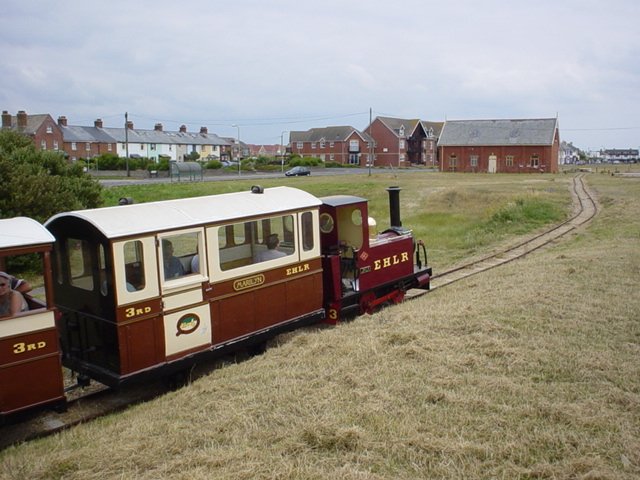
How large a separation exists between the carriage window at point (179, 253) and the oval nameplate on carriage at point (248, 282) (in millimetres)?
773

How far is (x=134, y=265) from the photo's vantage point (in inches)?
335

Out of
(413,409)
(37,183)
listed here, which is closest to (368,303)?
(413,409)

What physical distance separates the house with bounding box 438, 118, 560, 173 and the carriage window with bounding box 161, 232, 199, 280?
5654 centimetres

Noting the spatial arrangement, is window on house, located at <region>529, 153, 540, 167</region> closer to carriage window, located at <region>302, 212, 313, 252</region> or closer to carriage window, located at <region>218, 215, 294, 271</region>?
carriage window, located at <region>302, 212, 313, 252</region>

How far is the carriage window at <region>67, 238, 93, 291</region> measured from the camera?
8.63m

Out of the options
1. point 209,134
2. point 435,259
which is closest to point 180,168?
point 435,259

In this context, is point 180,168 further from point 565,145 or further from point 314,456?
point 565,145

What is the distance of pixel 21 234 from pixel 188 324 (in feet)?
8.96

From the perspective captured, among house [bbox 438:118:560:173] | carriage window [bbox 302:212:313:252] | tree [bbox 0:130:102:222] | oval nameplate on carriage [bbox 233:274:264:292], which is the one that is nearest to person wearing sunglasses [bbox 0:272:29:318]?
oval nameplate on carriage [bbox 233:274:264:292]

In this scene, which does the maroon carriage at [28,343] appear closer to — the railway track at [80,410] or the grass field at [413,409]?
the railway track at [80,410]

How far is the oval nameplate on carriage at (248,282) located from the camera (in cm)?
990

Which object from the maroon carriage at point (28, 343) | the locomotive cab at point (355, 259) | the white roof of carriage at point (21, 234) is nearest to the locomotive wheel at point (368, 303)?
the locomotive cab at point (355, 259)

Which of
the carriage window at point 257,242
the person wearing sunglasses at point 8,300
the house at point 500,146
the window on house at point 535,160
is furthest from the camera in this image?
the window on house at point 535,160

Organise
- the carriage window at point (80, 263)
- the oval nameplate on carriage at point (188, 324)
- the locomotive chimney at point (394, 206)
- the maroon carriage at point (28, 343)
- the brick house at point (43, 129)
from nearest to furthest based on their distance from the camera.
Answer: the maroon carriage at point (28, 343)
the carriage window at point (80, 263)
the oval nameplate on carriage at point (188, 324)
the locomotive chimney at point (394, 206)
the brick house at point (43, 129)
